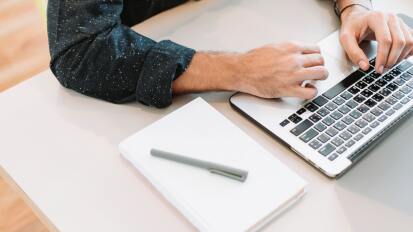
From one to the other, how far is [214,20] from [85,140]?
372 millimetres

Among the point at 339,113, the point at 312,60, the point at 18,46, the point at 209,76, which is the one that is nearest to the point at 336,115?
the point at 339,113

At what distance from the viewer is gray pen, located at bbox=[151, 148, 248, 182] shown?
688mm

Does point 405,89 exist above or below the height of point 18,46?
above

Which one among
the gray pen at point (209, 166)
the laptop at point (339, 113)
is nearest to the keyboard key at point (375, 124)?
the laptop at point (339, 113)

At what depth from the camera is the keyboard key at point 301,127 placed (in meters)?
0.76

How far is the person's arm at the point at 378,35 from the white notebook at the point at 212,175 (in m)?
0.27

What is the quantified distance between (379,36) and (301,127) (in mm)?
242

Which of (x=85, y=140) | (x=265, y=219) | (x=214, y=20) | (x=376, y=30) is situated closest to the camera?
(x=265, y=219)

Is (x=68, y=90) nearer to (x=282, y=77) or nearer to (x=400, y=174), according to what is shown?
(x=282, y=77)

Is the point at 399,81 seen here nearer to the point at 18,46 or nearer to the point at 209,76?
the point at 209,76

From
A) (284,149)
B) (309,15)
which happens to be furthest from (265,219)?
(309,15)

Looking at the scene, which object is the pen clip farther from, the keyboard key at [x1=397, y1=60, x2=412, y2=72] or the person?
the keyboard key at [x1=397, y1=60, x2=412, y2=72]

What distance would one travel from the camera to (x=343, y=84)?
2.74 ft

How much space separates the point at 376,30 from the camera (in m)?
0.88
